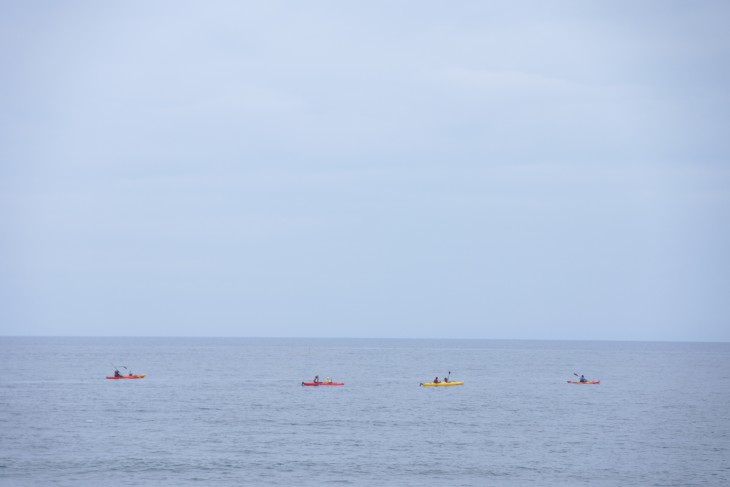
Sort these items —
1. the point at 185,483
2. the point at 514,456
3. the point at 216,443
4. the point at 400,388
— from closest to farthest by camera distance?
the point at 185,483
the point at 514,456
the point at 216,443
the point at 400,388

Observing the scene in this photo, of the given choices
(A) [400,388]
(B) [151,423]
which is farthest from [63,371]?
(B) [151,423]

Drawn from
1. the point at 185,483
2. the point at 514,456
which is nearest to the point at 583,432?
the point at 514,456

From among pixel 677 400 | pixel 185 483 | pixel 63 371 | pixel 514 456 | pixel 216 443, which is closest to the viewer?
pixel 185 483

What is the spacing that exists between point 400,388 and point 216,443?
51418mm

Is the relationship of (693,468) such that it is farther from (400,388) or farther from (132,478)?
(400,388)

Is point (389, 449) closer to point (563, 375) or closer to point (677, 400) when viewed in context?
point (677, 400)

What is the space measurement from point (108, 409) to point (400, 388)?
41.1 m

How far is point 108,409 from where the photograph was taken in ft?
263

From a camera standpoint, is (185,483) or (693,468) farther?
(693,468)

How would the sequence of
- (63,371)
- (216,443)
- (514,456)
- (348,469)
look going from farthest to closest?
(63,371), (216,443), (514,456), (348,469)

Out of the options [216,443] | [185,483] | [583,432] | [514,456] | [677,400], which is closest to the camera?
[185,483]

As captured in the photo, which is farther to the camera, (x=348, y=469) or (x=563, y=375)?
(x=563, y=375)

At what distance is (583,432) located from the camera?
220ft

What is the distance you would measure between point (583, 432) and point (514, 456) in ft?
41.9
